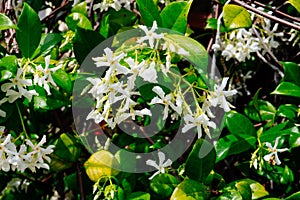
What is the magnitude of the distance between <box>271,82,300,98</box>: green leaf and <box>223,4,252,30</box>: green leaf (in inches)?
5.7

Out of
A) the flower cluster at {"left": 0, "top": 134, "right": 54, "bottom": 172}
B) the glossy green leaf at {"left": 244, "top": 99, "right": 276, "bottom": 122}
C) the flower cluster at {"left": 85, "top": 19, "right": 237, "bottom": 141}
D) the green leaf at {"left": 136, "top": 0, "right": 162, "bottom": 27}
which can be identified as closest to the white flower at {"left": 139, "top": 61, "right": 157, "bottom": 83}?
the flower cluster at {"left": 85, "top": 19, "right": 237, "bottom": 141}

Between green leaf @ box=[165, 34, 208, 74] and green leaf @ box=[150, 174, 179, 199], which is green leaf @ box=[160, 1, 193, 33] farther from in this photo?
green leaf @ box=[150, 174, 179, 199]

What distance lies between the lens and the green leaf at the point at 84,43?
85 cm

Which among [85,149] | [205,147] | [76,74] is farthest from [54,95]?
[205,147]

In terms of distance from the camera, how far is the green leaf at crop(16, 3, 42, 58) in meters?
0.81

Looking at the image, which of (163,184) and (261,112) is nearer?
(163,184)

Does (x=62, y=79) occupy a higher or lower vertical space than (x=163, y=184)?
higher

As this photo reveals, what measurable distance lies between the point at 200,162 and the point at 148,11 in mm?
254

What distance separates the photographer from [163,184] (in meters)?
0.81

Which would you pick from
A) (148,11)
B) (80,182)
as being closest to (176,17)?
(148,11)

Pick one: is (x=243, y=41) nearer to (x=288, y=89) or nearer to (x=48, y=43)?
(x=288, y=89)

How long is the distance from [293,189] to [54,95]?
515 mm

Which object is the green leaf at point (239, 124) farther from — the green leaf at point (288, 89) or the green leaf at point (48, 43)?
the green leaf at point (48, 43)

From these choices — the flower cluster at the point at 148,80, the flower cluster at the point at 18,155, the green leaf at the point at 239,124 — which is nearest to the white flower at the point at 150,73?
the flower cluster at the point at 148,80
